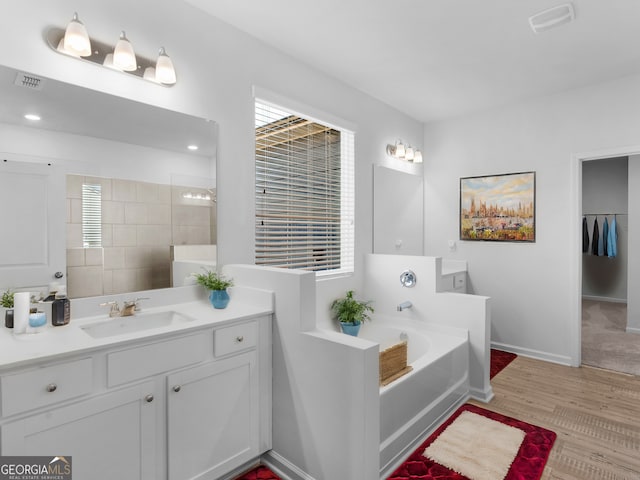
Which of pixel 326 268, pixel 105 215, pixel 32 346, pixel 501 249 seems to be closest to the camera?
pixel 32 346

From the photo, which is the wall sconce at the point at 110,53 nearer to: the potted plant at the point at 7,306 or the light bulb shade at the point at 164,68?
the light bulb shade at the point at 164,68

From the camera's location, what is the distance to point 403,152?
155 inches

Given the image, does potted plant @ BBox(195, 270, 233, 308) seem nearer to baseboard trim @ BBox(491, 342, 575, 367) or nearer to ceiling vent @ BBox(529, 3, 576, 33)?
ceiling vent @ BBox(529, 3, 576, 33)

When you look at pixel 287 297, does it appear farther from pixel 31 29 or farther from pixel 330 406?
pixel 31 29

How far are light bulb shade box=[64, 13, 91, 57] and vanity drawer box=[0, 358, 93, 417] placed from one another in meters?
1.43

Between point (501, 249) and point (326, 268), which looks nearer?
point (326, 268)

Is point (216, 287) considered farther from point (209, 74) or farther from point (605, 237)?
point (605, 237)

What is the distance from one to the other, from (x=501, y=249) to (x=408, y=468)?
106 inches

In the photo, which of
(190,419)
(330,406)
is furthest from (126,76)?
(330,406)

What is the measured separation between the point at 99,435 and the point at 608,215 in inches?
294

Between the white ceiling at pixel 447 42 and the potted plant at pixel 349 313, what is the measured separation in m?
1.98

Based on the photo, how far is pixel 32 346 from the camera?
1.40m

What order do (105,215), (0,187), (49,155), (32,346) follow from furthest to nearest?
(105,215), (49,155), (0,187), (32,346)

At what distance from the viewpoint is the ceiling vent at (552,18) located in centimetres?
225
